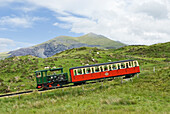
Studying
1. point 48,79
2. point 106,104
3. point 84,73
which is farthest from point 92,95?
point 48,79

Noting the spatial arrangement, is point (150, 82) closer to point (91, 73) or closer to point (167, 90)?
point (167, 90)

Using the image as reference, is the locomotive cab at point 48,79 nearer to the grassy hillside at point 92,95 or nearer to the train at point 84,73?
the train at point 84,73

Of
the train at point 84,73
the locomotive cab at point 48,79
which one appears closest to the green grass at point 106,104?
the locomotive cab at point 48,79

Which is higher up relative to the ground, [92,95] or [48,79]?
[48,79]

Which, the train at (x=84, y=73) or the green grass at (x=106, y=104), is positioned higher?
the train at (x=84, y=73)

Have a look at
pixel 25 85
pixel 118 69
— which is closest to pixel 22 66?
pixel 25 85

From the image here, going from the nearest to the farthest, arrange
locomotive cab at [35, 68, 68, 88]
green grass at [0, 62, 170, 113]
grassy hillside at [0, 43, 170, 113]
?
1. green grass at [0, 62, 170, 113]
2. grassy hillside at [0, 43, 170, 113]
3. locomotive cab at [35, 68, 68, 88]

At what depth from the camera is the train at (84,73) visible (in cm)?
2678

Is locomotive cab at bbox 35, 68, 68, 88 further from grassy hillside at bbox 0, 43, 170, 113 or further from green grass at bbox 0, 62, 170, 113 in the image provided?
green grass at bbox 0, 62, 170, 113

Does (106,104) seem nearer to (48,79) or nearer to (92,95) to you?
(92,95)

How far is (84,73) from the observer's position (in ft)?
89.8

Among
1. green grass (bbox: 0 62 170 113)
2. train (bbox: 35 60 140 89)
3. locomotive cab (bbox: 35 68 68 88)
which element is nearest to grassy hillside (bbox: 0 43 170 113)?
green grass (bbox: 0 62 170 113)

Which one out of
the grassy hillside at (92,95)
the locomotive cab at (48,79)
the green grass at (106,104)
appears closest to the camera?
the green grass at (106,104)

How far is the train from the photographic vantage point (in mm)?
26781
